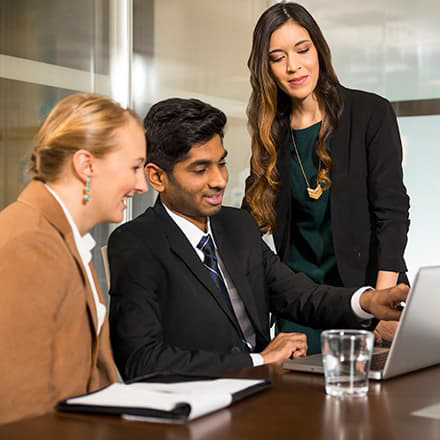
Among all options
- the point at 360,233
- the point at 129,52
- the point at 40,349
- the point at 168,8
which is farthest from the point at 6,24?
the point at 40,349

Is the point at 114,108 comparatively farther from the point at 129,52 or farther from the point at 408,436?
the point at 129,52

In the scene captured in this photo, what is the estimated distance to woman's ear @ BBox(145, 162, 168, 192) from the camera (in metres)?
2.35

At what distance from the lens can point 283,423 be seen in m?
1.29

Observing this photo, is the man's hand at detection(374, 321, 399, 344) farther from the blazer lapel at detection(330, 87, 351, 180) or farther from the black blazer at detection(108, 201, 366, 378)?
the blazer lapel at detection(330, 87, 351, 180)

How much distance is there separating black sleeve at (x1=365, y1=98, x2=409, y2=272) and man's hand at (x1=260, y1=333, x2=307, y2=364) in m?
0.79

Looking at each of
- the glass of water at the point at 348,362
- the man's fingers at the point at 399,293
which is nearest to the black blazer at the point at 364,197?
the man's fingers at the point at 399,293

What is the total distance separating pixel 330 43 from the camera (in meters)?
4.37

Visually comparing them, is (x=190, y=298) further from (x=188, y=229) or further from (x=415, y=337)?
(x=415, y=337)

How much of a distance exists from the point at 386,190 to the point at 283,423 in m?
1.56

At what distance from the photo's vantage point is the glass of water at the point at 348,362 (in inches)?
58.6

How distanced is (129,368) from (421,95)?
105 inches

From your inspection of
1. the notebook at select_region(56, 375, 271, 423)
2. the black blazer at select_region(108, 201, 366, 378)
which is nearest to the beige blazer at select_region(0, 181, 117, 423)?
the notebook at select_region(56, 375, 271, 423)

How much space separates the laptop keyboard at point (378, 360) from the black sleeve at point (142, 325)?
10.9 inches

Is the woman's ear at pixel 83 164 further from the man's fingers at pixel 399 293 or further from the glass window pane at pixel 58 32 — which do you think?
the glass window pane at pixel 58 32
